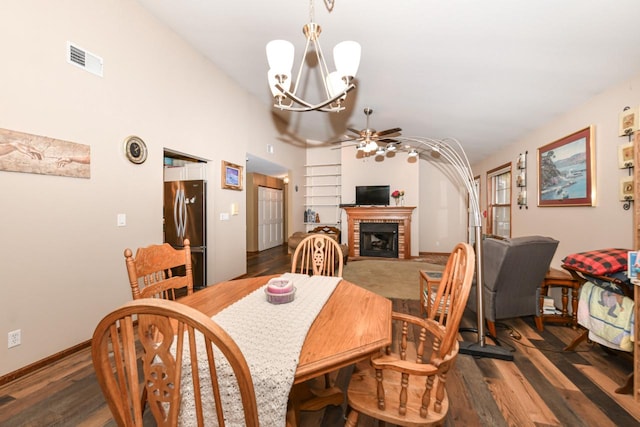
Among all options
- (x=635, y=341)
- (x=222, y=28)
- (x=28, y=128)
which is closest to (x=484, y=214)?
(x=635, y=341)

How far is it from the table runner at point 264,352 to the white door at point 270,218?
6.36m

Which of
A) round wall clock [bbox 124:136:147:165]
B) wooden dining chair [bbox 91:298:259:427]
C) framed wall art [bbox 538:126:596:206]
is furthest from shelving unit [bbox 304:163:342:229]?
wooden dining chair [bbox 91:298:259:427]

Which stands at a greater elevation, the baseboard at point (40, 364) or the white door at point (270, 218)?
the white door at point (270, 218)

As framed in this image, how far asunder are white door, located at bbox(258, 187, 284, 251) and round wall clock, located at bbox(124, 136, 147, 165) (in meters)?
4.70

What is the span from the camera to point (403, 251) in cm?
666

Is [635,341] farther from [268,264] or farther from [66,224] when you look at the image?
[268,264]

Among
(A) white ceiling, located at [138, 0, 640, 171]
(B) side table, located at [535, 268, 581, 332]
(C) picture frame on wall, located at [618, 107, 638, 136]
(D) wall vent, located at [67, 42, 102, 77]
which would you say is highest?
(A) white ceiling, located at [138, 0, 640, 171]

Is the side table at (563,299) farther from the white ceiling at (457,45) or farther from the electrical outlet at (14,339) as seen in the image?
the electrical outlet at (14,339)

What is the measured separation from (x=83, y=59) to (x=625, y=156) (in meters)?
4.78

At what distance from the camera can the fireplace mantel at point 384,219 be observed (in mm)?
6625

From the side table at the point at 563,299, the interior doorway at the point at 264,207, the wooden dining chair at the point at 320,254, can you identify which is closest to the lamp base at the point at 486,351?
the side table at the point at 563,299

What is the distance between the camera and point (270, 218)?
26.7 ft

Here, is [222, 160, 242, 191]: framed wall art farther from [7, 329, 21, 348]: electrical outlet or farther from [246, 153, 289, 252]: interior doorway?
[7, 329, 21, 348]: electrical outlet

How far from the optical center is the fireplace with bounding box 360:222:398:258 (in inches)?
266
